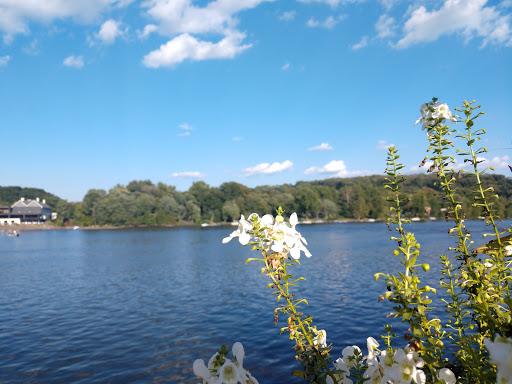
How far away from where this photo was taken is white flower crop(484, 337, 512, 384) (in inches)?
57.2

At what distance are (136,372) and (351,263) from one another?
2558 centimetres

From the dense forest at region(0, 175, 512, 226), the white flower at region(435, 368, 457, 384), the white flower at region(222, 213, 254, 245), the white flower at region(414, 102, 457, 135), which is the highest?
the dense forest at region(0, 175, 512, 226)

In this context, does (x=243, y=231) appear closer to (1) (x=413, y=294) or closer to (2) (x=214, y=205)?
(1) (x=413, y=294)

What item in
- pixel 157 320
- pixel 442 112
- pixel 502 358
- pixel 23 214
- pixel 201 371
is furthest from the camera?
pixel 23 214

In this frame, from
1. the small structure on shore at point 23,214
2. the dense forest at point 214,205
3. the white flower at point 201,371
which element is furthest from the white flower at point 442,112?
the small structure on shore at point 23,214

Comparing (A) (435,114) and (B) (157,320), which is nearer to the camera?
(A) (435,114)

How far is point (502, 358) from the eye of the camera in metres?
1.45

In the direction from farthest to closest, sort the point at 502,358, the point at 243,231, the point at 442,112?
the point at 442,112 < the point at 243,231 < the point at 502,358

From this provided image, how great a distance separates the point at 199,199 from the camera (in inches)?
6176

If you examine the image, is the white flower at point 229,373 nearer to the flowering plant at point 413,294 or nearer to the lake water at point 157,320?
the flowering plant at point 413,294

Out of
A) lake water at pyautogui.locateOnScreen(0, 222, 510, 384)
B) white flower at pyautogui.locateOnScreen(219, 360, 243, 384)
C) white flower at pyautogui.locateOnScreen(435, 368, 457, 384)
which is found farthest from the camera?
lake water at pyautogui.locateOnScreen(0, 222, 510, 384)

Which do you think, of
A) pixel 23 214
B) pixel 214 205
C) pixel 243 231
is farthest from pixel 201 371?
pixel 23 214

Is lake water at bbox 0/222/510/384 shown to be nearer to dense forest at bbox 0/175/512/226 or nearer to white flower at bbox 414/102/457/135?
white flower at bbox 414/102/457/135

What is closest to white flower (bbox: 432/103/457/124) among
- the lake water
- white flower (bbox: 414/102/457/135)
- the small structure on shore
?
white flower (bbox: 414/102/457/135)
